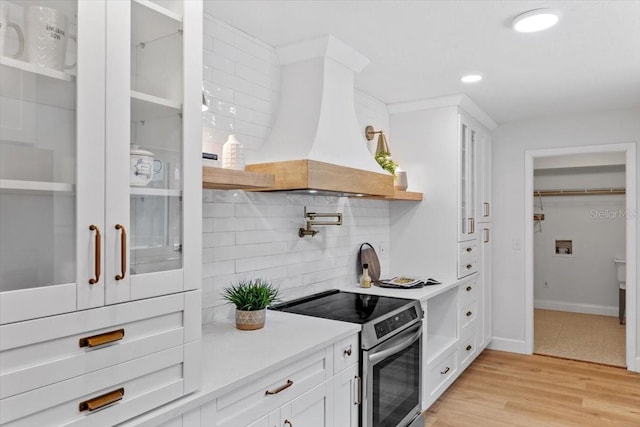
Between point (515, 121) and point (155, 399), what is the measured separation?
14.4 feet

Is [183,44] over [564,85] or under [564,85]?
under

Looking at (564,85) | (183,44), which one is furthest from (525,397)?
(183,44)

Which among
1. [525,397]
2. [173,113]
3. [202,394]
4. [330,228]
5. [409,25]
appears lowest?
[525,397]

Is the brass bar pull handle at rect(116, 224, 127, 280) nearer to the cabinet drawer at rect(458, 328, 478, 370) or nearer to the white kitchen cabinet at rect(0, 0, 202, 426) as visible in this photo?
the white kitchen cabinet at rect(0, 0, 202, 426)

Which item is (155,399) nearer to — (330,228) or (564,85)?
(330,228)

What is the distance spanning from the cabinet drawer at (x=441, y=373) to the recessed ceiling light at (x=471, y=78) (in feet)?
6.54

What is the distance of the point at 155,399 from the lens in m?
1.23

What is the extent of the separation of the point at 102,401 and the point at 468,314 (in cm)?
331

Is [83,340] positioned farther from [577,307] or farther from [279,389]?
[577,307]

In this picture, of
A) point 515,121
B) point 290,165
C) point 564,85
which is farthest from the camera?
point 515,121

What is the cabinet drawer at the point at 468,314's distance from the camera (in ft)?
12.0

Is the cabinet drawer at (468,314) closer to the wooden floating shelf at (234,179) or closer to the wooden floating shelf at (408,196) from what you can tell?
the wooden floating shelf at (408,196)

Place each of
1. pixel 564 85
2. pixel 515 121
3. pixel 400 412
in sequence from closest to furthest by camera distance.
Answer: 1. pixel 400 412
2. pixel 564 85
3. pixel 515 121

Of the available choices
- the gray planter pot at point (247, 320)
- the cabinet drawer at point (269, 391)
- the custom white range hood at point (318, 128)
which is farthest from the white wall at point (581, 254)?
the gray planter pot at point (247, 320)
